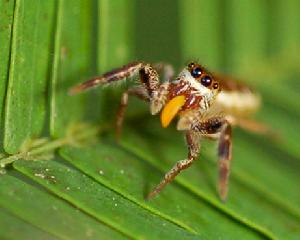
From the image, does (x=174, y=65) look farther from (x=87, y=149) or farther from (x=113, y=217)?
(x=113, y=217)

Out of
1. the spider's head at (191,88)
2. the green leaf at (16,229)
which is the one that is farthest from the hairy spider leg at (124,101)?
the green leaf at (16,229)

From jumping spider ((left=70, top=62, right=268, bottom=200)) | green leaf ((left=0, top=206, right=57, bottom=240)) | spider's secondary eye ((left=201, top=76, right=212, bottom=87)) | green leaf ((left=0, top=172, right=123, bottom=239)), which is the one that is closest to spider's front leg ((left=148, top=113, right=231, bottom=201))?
jumping spider ((left=70, top=62, right=268, bottom=200))

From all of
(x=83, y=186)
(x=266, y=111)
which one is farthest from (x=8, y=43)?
(x=266, y=111)

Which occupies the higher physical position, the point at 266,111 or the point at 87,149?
the point at 87,149

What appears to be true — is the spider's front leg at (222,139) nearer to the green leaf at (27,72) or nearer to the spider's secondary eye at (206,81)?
the spider's secondary eye at (206,81)

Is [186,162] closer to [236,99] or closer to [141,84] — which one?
[141,84]

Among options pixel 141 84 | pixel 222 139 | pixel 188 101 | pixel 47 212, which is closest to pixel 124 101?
pixel 141 84
